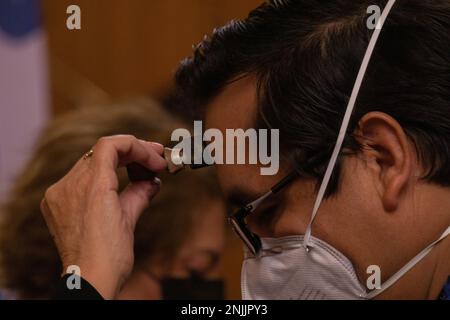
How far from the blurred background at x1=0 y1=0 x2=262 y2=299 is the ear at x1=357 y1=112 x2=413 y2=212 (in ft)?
6.24

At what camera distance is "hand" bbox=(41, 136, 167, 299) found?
1233 millimetres

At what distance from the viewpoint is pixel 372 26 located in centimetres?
118

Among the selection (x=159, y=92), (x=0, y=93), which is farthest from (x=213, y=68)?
(x=0, y=93)

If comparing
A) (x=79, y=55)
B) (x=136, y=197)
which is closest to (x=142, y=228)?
(x=136, y=197)

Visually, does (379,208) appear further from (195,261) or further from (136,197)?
(195,261)

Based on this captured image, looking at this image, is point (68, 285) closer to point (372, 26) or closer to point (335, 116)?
point (335, 116)

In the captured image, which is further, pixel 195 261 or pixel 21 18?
pixel 21 18

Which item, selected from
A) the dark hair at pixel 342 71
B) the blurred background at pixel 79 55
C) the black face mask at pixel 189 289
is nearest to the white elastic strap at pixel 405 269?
the dark hair at pixel 342 71

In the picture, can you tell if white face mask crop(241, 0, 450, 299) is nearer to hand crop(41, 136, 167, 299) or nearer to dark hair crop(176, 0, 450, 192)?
dark hair crop(176, 0, 450, 192)

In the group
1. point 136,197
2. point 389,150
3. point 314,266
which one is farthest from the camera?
point 136,197

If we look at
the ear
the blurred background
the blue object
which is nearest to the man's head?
the ear

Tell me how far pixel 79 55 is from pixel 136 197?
1871 mm

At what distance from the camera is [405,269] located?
121cm

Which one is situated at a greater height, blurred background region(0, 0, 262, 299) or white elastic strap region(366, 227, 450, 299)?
blurred background region(0, 0, 262, 299)
